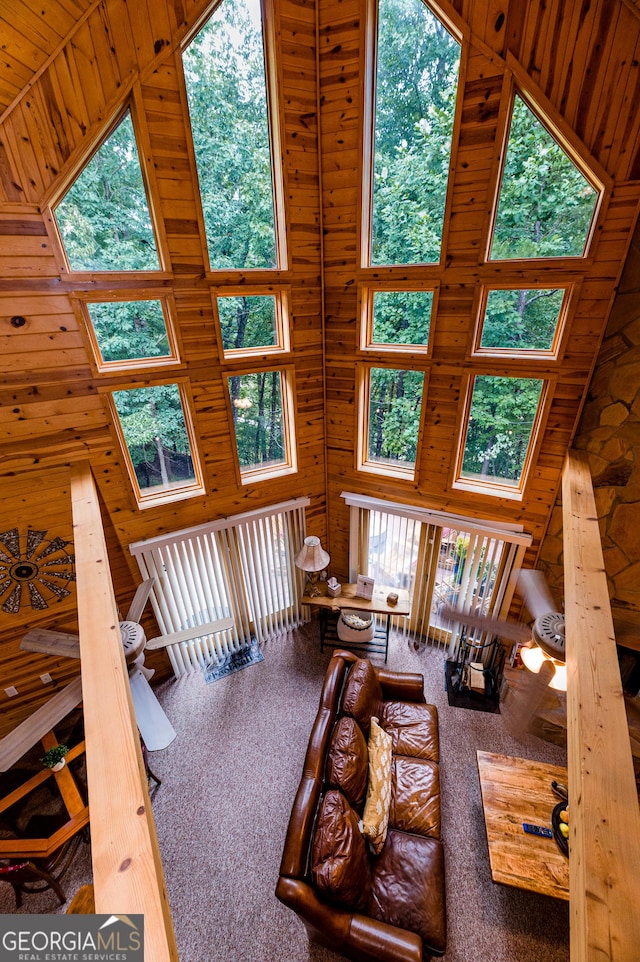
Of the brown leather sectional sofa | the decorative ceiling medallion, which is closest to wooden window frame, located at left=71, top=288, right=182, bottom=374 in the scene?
the decorative ceiling medallion

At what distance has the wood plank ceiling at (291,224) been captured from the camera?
10.4 feet

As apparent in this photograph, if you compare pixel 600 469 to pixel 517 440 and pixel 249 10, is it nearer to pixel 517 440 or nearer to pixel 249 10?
pixel 517 440

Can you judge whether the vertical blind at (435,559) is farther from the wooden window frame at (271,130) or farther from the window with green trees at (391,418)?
the wooden window frame at (271,130)

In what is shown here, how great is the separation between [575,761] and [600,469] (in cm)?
336

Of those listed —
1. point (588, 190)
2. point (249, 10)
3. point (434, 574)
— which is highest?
point (249, 10)

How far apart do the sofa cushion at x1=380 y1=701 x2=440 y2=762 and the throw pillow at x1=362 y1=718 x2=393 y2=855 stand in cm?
21

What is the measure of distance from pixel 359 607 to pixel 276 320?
3.73 m

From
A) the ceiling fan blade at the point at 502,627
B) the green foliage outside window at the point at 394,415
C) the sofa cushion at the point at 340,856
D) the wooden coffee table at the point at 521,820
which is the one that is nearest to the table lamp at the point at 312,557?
the green foliage outside window at the point at 394,415

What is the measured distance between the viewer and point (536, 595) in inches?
114

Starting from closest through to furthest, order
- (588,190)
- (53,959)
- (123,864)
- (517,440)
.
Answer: (123,864)
(53,959)
(588,190)
(517,440)

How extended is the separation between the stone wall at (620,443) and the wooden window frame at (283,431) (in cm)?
310

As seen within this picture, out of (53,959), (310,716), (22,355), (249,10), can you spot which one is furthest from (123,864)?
(249,10)

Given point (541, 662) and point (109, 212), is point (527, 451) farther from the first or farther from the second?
point (109, 212)

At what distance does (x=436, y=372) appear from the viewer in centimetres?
454
